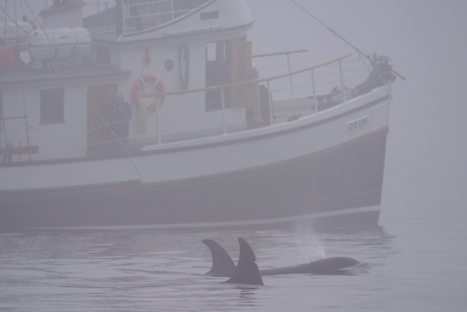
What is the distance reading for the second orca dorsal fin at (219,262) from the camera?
2475cm

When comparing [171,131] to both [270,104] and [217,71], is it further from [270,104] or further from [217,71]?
[270,104]

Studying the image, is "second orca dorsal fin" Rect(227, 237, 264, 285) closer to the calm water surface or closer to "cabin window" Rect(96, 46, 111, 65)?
the calm water surface

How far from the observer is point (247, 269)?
23.1 metres

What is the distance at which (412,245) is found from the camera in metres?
31.2

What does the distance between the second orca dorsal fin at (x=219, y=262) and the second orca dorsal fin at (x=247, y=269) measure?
145 centimetres

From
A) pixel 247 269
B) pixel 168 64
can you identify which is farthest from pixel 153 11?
pixel 247 269

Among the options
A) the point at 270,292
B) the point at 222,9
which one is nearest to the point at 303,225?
the point at 222,9

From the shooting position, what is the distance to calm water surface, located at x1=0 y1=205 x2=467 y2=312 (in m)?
21.3

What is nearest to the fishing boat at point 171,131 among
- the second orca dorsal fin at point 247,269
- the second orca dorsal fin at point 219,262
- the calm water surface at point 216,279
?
the calm water surface at point 216,279

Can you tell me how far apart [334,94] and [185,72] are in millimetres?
3608

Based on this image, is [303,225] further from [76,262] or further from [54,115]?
[76,262]

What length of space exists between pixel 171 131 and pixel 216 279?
13.7 meters

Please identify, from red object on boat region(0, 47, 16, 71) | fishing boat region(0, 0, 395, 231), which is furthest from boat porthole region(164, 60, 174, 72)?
red object on boat region(0, 47, 16, 71)

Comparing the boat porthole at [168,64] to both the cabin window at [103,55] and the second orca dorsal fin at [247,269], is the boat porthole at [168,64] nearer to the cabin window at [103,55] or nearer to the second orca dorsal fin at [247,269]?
the cabin window at [103,55]
